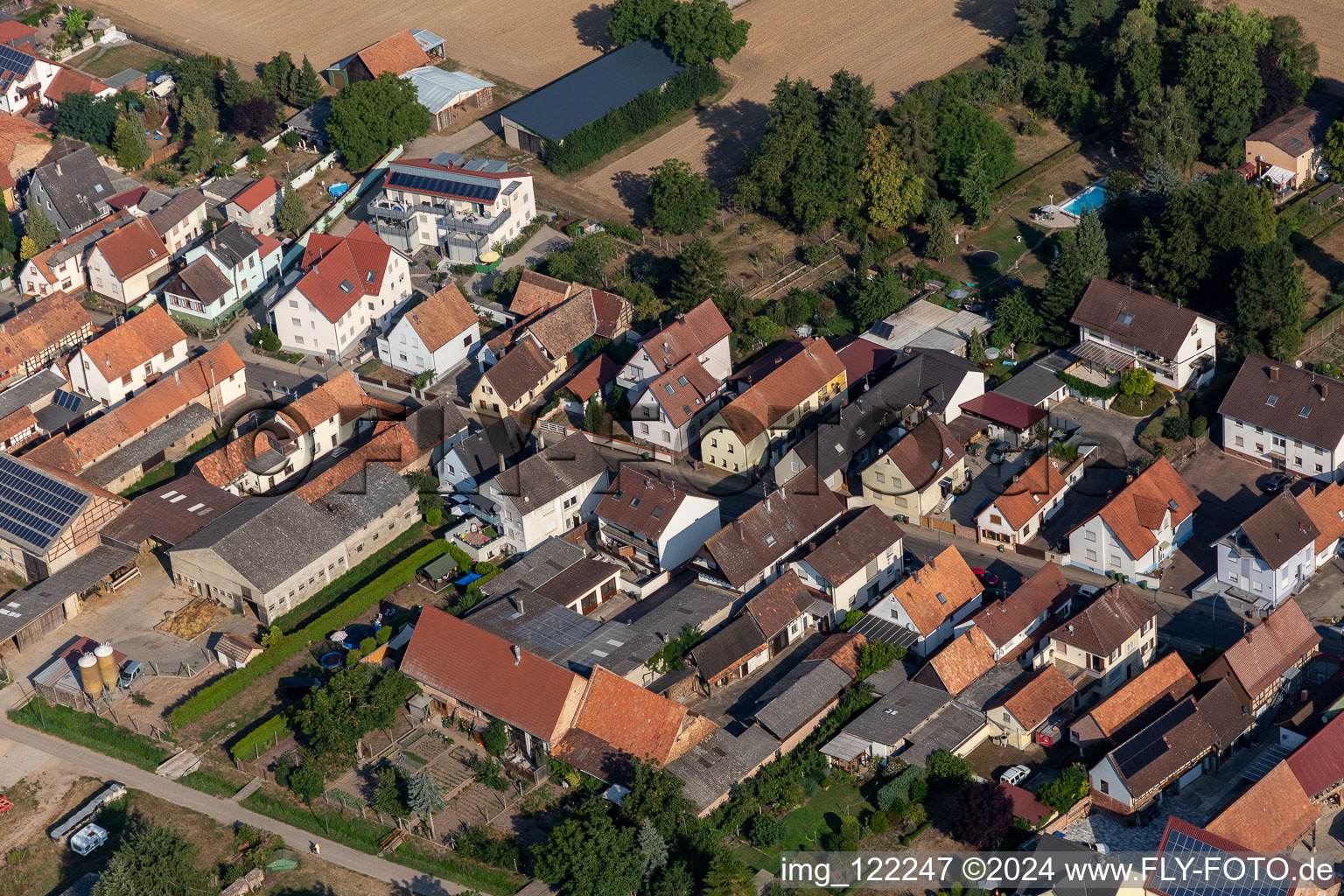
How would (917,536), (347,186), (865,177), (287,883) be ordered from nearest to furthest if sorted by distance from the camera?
(287,883) < (917,536) < (865,177) < (347,186)

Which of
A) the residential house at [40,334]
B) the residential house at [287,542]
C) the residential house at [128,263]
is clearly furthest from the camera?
the residential house at [128,263]

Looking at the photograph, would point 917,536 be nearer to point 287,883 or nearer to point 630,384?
point 630,384

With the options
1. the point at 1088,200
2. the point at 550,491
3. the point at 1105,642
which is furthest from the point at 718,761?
the point at 1088,200

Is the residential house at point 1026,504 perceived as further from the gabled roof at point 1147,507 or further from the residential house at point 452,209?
the residential house at point 452,209

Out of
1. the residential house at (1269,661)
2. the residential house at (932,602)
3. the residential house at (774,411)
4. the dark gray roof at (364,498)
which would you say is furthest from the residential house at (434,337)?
the residential house at (1269,661)

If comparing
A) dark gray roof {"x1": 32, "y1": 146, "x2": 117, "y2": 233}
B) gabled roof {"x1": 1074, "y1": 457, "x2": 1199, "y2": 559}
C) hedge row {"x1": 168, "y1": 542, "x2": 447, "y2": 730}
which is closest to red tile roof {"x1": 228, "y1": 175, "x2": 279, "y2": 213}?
dark gray roof {"x1": 32, "y1": 146, "x2": 117, "y2": 233}

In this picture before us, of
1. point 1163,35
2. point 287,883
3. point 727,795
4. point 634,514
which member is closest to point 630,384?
point 634,514

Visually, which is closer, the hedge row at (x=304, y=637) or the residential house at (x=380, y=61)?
the hedge row at (x=304, y=637)
